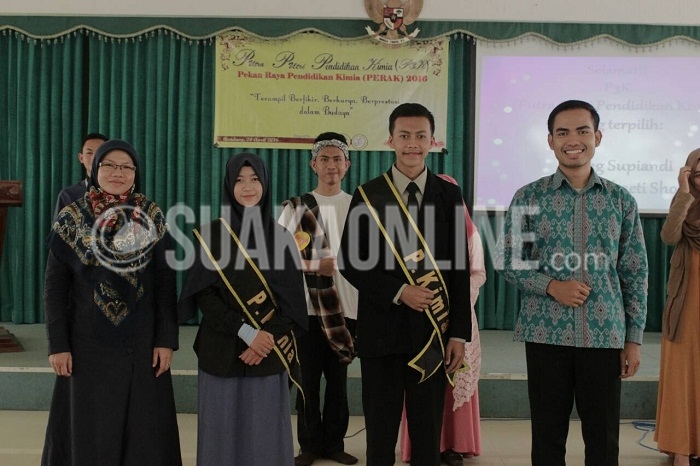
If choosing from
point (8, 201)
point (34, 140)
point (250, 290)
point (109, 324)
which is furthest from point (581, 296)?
point (34, 140)

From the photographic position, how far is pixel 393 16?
4.95 m

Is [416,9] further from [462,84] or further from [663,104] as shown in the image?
[663,104]

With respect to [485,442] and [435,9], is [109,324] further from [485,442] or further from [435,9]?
[435,9]

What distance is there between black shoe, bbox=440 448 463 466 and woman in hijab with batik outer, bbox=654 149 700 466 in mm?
867

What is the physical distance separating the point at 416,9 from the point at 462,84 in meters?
0.64

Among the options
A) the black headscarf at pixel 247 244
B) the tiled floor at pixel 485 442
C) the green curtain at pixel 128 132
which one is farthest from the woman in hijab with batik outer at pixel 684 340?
the green curtain at pixel 128 132

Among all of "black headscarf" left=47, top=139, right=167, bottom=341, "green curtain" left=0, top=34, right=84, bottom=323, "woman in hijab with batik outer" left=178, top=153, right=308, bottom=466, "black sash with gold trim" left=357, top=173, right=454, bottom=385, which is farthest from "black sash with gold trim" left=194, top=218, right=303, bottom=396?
"green curtain" left=0, top=34, right=84, bottom=323

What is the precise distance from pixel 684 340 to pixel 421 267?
147 cm

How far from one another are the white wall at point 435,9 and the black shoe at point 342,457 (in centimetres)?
325

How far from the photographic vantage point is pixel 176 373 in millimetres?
3627

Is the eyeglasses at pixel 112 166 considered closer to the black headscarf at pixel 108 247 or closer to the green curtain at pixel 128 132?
the black headscarf at pixel 108 247

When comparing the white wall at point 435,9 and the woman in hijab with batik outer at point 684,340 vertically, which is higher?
the white wall at point 435,9

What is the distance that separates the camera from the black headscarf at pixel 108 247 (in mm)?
2188

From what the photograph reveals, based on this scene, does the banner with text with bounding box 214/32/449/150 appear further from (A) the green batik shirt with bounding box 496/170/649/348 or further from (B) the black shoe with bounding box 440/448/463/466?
(A) the green batik shirt with bounding box 496/170/649/348
